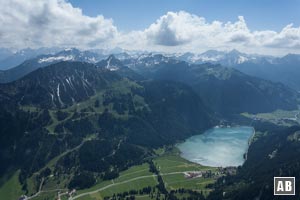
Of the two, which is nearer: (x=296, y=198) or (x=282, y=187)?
(x=282, y=187)

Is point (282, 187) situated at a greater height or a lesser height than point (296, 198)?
greater
